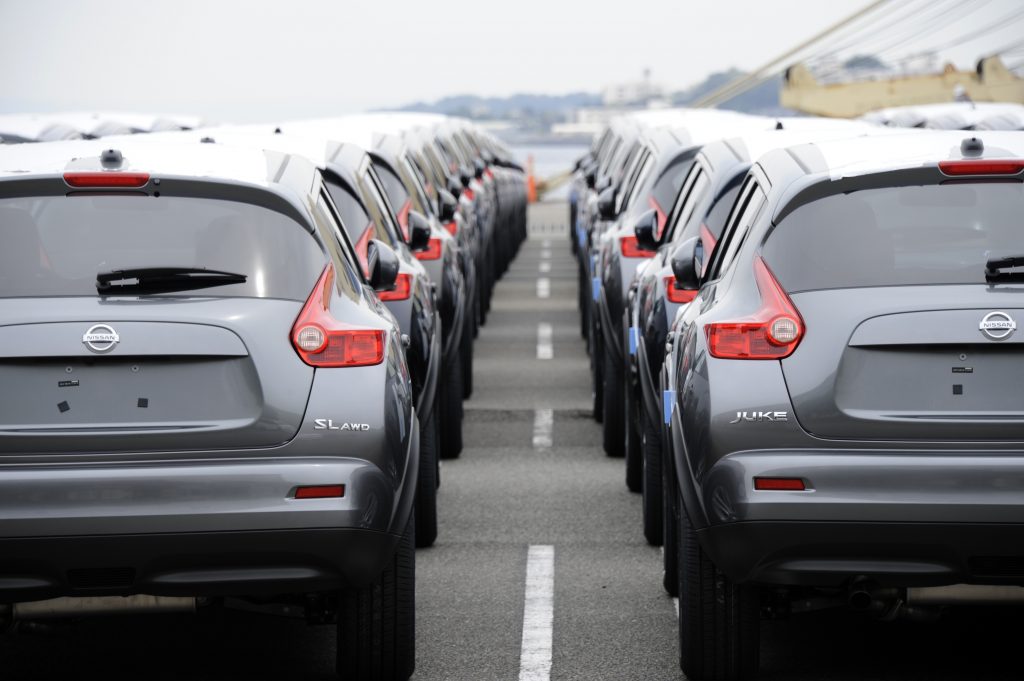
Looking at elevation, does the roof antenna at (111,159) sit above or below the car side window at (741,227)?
above

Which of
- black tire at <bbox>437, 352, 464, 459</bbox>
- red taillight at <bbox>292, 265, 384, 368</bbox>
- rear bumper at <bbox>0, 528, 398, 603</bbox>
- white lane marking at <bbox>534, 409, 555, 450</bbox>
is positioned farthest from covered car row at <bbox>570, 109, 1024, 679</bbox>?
white lane marking at <bbox>534, 409, 555, 450</bbox>

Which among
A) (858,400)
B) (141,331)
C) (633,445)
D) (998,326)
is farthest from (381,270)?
(633,445)

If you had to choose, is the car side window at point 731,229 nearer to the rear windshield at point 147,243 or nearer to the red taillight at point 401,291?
the rear windshield at point 147,243

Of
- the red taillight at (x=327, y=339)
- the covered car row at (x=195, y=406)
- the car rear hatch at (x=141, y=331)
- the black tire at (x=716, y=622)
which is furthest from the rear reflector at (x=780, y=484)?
the car rear hatch at (x=141, y=331)

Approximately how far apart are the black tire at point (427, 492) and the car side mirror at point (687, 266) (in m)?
1.59

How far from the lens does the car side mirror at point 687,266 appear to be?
6.41 metres

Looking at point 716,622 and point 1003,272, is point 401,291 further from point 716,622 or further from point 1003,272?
point 1003,272

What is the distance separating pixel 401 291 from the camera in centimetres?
807

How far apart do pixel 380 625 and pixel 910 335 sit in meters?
1.91

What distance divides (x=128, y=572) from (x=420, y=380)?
112 inches

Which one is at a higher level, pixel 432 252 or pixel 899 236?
pixel 899 236

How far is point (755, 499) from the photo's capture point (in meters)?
4.96

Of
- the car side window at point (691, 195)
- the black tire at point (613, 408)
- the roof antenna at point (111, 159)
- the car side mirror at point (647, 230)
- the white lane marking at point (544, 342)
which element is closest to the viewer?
the roof antenna at point (111, 159)

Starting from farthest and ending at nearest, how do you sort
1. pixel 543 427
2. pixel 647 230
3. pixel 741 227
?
pixel 543 427 < pixel 647 230 < pixel 741 227
